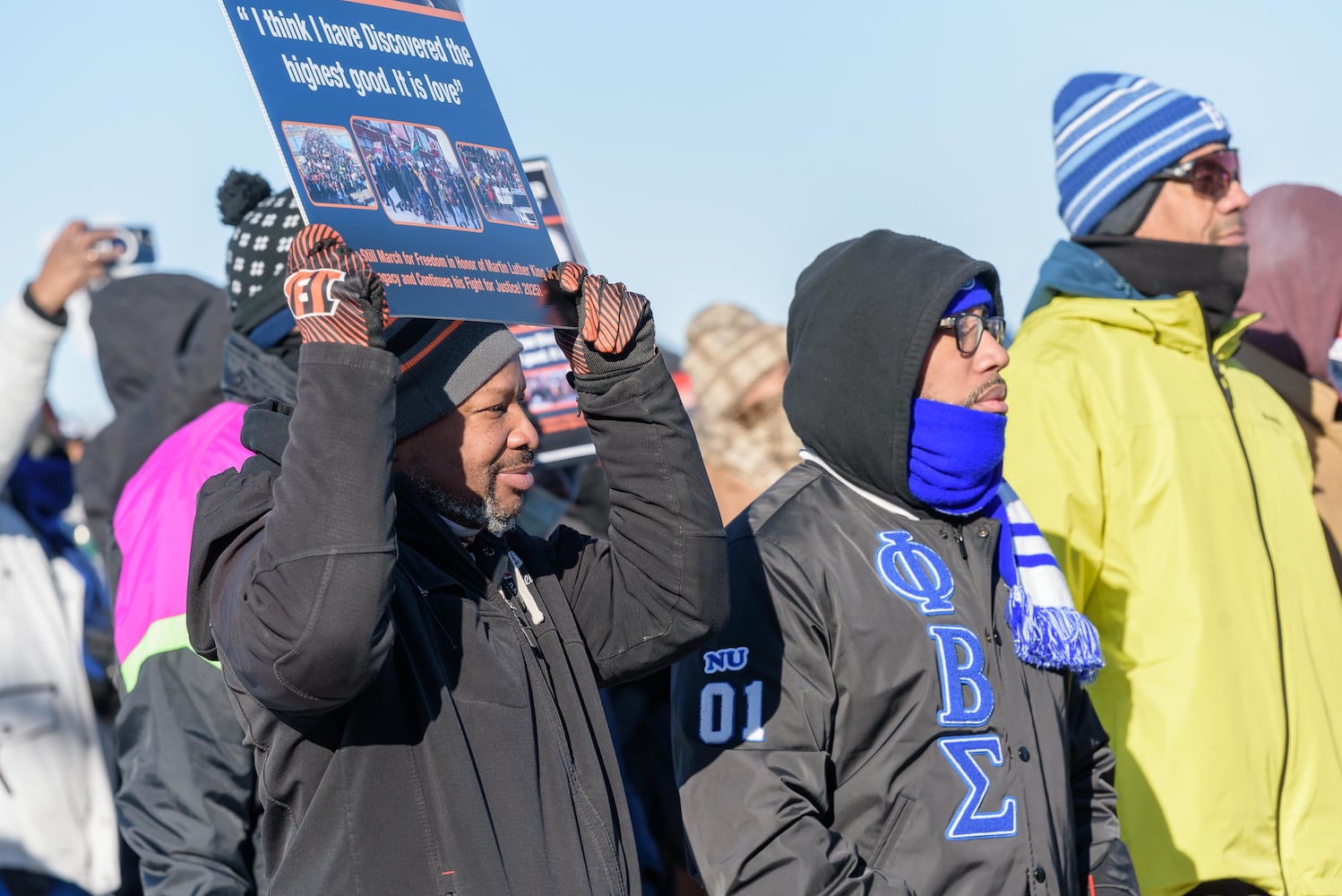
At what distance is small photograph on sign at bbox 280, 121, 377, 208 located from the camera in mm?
2307

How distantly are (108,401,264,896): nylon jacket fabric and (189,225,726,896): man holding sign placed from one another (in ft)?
3.23

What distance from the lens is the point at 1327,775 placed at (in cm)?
397

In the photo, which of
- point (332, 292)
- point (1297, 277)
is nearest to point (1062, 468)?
point (1297, 277)

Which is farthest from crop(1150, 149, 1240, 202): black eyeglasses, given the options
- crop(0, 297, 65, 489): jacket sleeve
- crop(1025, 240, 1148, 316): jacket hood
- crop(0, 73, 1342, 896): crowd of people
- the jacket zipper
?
crop(0, 297, 65, 489): jacket sleeve

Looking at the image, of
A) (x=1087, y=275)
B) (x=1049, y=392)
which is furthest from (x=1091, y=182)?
(x=1049, y=392)

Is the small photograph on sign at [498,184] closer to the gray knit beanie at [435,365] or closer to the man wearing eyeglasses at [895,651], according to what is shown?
the gray knit beanie at [435,365]

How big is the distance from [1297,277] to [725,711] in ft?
12.0

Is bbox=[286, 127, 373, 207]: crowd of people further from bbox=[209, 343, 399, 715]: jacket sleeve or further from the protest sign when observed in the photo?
the protest sign

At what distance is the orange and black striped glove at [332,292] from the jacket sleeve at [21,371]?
2609 millimetres

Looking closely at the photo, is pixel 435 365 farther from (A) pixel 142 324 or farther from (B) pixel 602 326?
(A) pixel 142 324

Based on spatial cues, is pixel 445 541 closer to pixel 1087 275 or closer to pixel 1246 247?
pixel 1087 275

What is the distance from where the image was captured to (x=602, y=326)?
2.63 metres

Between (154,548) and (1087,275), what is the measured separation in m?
A: 2.64

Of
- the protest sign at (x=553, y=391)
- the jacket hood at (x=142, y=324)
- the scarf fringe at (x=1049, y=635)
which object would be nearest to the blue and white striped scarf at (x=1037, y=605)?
the scarf fringe at (x=1049, y=635)
